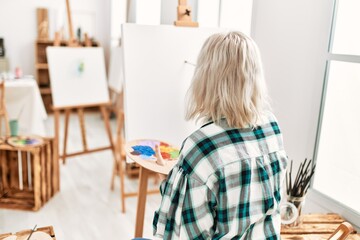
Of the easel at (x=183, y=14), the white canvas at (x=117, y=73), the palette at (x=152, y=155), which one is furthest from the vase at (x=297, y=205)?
the white canvas at (x=117, y=73)

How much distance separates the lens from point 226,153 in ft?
3.12

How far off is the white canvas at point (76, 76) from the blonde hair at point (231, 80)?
252 cm

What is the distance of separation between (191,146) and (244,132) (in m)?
0.16

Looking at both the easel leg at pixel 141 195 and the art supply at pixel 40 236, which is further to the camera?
the easel leg at pixel 141 195

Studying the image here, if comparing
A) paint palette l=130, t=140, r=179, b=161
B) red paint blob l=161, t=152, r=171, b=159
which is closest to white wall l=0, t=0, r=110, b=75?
paint palette l=130, t=140, r=179, b=161

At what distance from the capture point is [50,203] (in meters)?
2.79

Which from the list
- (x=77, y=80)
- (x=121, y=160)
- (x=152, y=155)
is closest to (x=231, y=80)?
(x=152, y=155)

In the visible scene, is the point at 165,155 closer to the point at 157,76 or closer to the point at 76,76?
the point at 157,76

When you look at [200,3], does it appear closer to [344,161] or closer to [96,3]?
[344,161]

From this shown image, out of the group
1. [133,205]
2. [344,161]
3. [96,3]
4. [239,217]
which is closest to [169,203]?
[239,217]

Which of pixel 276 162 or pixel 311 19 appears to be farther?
pixel 311 19

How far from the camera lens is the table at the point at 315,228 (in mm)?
1542

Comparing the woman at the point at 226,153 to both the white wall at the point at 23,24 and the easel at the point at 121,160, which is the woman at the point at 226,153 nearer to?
the easel at the point at 121,160

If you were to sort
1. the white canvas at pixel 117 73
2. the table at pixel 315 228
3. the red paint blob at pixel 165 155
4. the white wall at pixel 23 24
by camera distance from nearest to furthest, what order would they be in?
the table at pixel 315 228 → the red paint blob at pixel 165 155 → the white canvas at pixel 117 73 → the white wall at pixel 23 24
